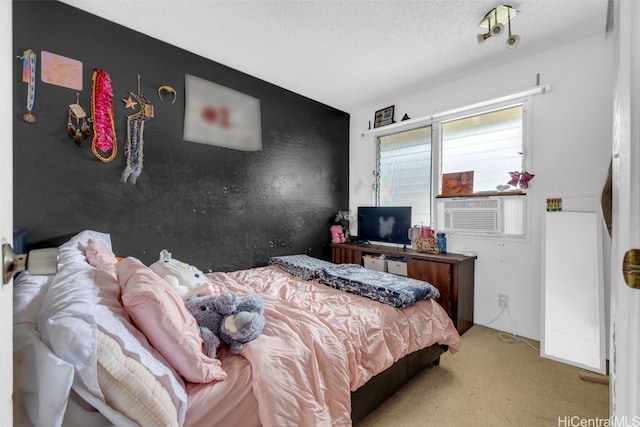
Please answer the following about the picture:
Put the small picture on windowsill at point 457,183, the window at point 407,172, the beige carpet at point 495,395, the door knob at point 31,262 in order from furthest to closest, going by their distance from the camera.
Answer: the window at point 407,172, the small picture on windowsill at point 457,183, the beige carpet at point 495,395, the door knob at point 31,262

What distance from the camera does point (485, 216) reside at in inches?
110

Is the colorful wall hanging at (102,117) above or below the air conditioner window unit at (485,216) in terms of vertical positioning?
above

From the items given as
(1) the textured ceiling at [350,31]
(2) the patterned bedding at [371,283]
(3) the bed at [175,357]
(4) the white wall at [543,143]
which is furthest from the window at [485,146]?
(3) the bed at [175,357]

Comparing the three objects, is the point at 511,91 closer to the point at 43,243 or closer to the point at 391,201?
the point at 391,201

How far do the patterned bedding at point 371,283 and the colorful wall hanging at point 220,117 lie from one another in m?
1.48

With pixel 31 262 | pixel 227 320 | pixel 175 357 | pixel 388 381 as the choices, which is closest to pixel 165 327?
pixel 175 357

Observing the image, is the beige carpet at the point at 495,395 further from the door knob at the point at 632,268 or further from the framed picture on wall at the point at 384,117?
the framed picture on wall at the point at 384,117

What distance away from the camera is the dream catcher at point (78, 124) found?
6.73ft

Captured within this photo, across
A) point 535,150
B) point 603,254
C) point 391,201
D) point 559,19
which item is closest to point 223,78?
point 391,201

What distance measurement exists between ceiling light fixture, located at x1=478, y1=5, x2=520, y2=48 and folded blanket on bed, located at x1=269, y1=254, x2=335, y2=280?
2367 mm

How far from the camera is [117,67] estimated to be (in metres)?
2.28

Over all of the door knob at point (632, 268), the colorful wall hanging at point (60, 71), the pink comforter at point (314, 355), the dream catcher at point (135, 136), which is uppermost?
the colorful wall hanging at point (60, 71)

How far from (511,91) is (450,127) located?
2.11 feet

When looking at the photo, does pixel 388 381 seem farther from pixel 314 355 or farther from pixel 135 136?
pixel 135 136
